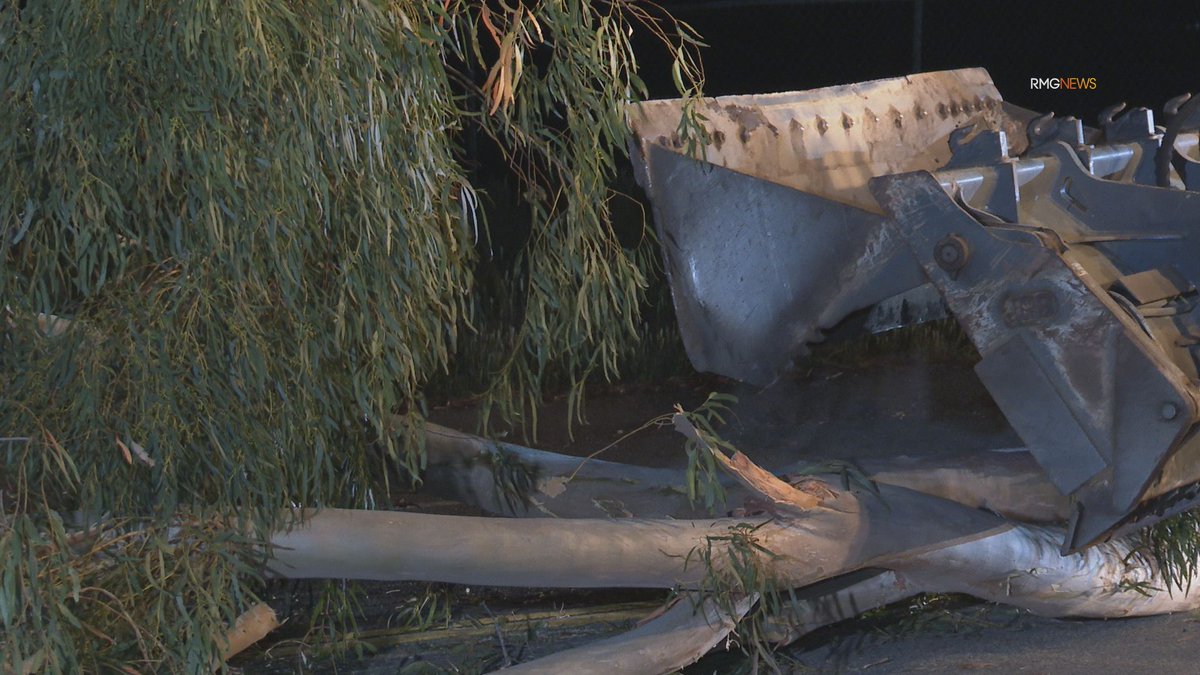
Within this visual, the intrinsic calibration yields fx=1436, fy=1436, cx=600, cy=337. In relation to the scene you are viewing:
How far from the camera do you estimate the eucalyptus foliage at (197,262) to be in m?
3.07

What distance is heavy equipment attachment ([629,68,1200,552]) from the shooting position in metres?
3.60

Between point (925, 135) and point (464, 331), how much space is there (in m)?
2.71

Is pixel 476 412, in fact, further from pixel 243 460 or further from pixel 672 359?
pixel 243 460

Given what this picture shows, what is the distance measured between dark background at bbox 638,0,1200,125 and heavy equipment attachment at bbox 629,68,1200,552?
9.99 feet

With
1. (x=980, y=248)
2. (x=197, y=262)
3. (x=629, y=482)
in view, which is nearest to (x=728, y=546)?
(x=629, y=482)

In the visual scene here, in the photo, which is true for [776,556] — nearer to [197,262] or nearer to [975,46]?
[197,262]

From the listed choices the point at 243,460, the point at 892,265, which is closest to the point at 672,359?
the point at 892,265

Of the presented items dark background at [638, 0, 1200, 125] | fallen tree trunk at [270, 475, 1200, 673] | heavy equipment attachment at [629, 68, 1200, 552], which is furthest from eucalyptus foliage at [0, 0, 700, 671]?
dark background at [638, 0, 1200, 125]

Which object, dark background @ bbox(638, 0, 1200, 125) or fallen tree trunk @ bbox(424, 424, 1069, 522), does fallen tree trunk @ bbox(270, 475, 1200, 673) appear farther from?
dark background @ bbox(638, 0, 1200, 125)

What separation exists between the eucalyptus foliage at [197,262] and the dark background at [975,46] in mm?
5551

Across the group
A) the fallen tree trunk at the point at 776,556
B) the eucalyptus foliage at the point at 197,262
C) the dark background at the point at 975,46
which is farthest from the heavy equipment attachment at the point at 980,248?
the dark background at the point at 975,46

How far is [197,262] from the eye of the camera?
10.5 feet

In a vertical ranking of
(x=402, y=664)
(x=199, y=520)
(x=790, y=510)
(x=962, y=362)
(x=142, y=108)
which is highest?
Result: (x=142, y=108)

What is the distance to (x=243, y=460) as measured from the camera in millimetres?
3277
